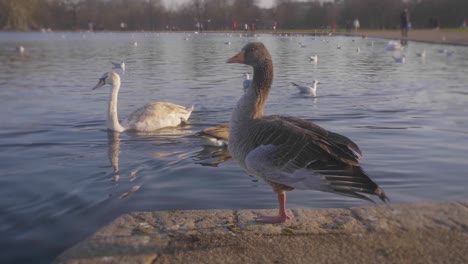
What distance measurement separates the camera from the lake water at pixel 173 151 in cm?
656

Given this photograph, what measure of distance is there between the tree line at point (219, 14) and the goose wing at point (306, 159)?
798 centimetres

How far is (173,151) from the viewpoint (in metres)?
9.97

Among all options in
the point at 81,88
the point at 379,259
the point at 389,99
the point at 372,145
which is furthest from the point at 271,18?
the point at 379,259

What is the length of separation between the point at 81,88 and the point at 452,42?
116 feet

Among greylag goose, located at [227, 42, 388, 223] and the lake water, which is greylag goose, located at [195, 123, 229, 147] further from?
greylag goose, located at [227, 42, 388, 223]

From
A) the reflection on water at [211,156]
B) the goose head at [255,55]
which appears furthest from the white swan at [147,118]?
the goose head at [255,55]

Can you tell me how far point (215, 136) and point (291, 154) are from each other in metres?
5.20

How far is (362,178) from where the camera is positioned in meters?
4.38

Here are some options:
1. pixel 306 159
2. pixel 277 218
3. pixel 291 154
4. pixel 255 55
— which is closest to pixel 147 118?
pixel 255 55

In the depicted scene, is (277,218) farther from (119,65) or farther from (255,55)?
(119,65)

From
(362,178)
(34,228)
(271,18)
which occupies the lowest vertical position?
(34,228)

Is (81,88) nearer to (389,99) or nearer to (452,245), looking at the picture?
(389,99)

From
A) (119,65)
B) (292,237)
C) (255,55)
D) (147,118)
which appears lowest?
(292,237)

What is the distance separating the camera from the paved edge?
167 inches
